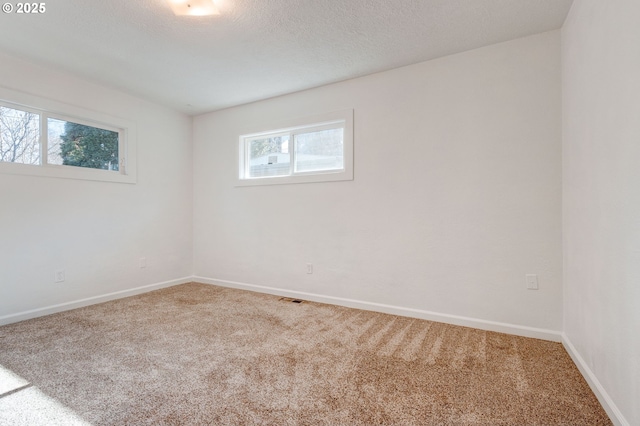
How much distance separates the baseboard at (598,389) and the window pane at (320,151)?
254 cm

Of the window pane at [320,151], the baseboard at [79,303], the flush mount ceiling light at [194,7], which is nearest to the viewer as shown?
the flush mount ceiling light at [194,7]

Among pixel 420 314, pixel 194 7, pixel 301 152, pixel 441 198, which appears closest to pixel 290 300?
pixel 420 314

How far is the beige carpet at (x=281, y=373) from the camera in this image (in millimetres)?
1507

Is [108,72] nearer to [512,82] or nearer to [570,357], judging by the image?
[512,82]

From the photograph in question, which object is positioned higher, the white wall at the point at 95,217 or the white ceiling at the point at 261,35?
the white ceiling at the point at 261,35

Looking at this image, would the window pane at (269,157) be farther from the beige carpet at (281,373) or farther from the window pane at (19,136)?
the window pane at (19,136)

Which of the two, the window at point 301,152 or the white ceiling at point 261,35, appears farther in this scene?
the window at point 301,152

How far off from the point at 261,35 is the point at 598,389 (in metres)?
3.26

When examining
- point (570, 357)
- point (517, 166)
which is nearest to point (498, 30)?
point (517, 166)

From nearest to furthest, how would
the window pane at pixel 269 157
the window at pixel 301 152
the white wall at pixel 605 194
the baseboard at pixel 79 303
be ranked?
the white wall at pixel 605 194 → the baseboard at pixel 79 303 → the window at pixel 301 152 → the window pane at pixel 269 157

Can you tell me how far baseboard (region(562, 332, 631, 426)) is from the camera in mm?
1397

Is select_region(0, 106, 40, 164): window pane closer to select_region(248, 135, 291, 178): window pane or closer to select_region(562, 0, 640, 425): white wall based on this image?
select_region(248, 135, 291, 178): window pane

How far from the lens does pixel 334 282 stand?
343 cm

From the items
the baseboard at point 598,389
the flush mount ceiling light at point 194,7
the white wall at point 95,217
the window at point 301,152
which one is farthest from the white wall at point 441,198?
the flush mount ceiling light at point 194,7
